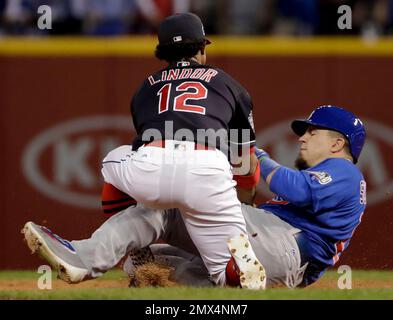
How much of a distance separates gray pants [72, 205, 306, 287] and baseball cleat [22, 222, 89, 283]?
11 centimetres

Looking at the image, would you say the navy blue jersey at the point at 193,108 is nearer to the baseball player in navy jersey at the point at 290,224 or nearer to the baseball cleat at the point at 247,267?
the baseball player in navy jersey at the point at 290,224

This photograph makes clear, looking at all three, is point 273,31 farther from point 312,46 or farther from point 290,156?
point 290,156

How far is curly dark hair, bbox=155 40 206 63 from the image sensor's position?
19.7 feet

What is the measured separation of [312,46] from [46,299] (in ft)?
19.8

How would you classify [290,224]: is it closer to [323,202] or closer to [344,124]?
[323,202]

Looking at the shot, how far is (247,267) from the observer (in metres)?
5.48

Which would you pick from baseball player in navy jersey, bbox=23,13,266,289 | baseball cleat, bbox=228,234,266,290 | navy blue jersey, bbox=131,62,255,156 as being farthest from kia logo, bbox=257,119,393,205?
baseball cleat, bbox=228,234,266,290

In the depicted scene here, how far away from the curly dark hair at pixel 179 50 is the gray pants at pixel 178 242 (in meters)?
0.97

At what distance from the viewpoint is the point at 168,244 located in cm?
626

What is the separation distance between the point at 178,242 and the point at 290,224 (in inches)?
28.1

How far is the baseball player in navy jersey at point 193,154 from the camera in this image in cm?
549

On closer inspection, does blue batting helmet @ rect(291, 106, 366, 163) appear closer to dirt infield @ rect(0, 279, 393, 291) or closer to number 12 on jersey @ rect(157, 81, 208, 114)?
number 12 on jersey @ rect(157, 81, 208, 114)

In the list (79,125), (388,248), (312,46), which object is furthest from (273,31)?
(388,248)

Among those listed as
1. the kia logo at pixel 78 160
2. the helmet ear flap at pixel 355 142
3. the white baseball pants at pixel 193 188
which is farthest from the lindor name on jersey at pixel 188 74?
the kia logo at pixel 78 160
